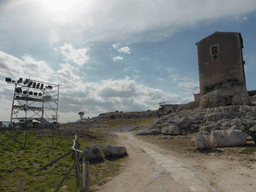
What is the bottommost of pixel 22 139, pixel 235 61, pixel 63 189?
pixel 63 189

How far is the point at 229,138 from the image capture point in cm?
973

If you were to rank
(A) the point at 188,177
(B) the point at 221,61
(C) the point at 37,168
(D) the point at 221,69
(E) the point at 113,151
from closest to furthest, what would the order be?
(A) the point at 188,177 < (C) the point at 37,168 < (E) the point at 113,151 < (D) the point at 221,69 < (B) the point at 221,61

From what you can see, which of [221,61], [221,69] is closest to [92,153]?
[221,69]


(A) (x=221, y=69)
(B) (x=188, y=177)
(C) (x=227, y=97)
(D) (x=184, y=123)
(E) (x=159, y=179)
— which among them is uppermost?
(A) (x=221, y=69)

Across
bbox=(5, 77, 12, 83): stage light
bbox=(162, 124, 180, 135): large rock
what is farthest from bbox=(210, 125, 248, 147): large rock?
bbox=(5, 77, 12, 83): stage light

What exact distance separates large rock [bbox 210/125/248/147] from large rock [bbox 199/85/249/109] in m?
11.2

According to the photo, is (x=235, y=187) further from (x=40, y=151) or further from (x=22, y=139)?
(x=22, y=139)

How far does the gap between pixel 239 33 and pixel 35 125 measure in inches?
1362

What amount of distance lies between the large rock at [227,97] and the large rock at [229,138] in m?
11.2

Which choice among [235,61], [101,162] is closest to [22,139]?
[101,162]

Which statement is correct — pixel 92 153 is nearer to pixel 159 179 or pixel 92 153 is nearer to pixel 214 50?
pixel 159 179

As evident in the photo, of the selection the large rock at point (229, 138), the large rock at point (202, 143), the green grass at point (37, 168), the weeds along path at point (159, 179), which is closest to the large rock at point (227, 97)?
the large rock at point (229, 138)

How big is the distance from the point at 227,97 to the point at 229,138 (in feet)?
42.9

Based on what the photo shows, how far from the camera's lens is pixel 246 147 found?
9000 mm
